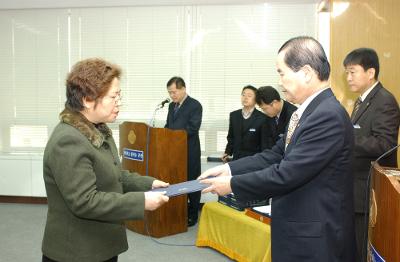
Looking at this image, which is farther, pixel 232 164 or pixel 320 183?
pixel 232 164

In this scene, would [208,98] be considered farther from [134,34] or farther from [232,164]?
[232,164]

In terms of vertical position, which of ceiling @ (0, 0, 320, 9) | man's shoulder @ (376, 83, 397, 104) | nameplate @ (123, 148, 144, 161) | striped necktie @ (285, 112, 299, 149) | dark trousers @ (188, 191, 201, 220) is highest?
ceiling @ (0, 0, 320, 9)

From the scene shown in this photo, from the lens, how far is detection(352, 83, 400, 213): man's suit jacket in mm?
2189

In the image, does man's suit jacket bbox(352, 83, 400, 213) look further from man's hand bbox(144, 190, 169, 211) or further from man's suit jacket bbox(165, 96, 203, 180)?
man's suit jacket bbox(165, 96, 203, 180)

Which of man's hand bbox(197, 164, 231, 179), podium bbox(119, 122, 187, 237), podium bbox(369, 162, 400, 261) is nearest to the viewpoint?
podium bbox(369, 162, 400, 261)

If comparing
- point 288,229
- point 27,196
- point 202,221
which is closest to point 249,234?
point 202,221

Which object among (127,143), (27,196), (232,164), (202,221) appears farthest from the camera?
(27,196)

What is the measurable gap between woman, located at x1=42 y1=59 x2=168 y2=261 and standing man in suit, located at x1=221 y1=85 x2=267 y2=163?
9.21 ft

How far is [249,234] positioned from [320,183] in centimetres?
173

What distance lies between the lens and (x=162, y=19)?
5.39 metres

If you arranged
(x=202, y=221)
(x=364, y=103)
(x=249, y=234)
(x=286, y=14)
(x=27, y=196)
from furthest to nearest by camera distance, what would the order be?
(x=27, y=196) < (x=286, y=14) < (x=202, y=221) < (x=249, y=234) < (x=364, y=103)

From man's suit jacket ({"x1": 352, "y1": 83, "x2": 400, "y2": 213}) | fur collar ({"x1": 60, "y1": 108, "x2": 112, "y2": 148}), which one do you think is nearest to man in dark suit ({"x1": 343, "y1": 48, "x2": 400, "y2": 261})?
man's suit jacket ({"x1": 352, "y1": 83, "x2": 400, "y2": 213})

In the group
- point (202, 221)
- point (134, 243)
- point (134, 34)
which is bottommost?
point (134, 243)

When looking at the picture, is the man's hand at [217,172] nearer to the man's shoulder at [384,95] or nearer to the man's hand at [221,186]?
the man's hand at [221,186]
